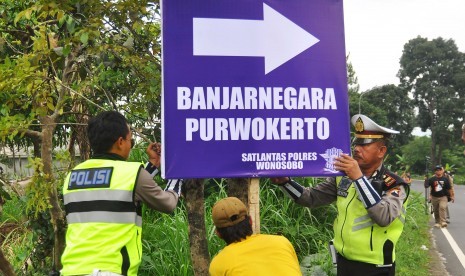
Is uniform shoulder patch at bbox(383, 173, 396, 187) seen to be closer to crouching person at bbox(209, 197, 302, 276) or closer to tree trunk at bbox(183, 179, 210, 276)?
crouching person at bbox(209, 197, 302, 276)

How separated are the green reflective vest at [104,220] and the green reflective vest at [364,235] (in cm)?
144

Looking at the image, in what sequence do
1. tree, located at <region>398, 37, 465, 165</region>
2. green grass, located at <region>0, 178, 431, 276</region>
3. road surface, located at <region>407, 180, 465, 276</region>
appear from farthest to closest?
tree, located at <region>398, 37, 465, 165</region>, road surface, located at <region>407, 180, 465, 276</region>, green grass, located at <region>0, 178, 431, 276</region>

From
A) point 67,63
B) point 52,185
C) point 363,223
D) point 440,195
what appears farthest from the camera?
point 440,195

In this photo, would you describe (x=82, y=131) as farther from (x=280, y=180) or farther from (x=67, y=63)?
(x=280, y=180)

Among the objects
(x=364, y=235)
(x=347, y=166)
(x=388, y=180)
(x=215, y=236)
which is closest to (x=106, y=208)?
(x=347, y=166)

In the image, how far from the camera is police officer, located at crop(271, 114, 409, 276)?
3334mm

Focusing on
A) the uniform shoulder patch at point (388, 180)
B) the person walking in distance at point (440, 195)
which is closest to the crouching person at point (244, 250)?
the uniform shoulder patch at point (388, 180)

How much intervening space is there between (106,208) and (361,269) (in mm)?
1707

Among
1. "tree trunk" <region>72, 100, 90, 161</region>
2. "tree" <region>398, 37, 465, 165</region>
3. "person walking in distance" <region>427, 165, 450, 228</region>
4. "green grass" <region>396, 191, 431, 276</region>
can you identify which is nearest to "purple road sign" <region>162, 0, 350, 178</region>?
"tree trunk" <region>72, 100, 90, 161</region>

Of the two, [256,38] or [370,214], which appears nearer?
[256,38]

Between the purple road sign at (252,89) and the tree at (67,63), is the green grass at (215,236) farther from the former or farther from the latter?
the purple road sign at (252,89)

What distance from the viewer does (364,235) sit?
3.46 metres

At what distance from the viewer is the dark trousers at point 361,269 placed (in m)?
3.48

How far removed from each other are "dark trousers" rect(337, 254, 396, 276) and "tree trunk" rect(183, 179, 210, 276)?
2.89 feet
